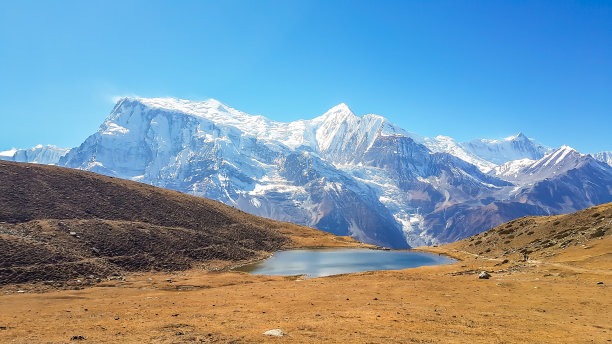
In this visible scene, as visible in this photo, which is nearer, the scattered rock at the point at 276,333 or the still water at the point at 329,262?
the scattered rock at the point at 276,333

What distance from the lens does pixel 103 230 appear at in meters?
81.3

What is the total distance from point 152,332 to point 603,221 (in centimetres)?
7902

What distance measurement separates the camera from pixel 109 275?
209 ft

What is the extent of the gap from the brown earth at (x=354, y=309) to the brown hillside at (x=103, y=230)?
8.02m

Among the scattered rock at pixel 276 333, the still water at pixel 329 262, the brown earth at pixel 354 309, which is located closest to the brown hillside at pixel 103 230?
the still water at pixel 329 262

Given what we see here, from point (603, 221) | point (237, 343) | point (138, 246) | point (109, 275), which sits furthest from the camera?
point (138, 246)

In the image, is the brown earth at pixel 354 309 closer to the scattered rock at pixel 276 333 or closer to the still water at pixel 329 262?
the scattered rock at pixel 276 333

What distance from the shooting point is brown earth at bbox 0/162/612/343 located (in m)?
25.5

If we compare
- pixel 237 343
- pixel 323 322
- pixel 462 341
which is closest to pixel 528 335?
pixel 462 341

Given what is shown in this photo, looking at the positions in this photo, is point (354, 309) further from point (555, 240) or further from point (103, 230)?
point (103, 230)

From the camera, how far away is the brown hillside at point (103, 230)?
2402 inches

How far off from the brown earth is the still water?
65.8 feet

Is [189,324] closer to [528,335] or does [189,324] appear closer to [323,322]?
[323,322]

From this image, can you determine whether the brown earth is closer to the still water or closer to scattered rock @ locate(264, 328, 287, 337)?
scattered rock @ locate(264, 328, 287, 337)
